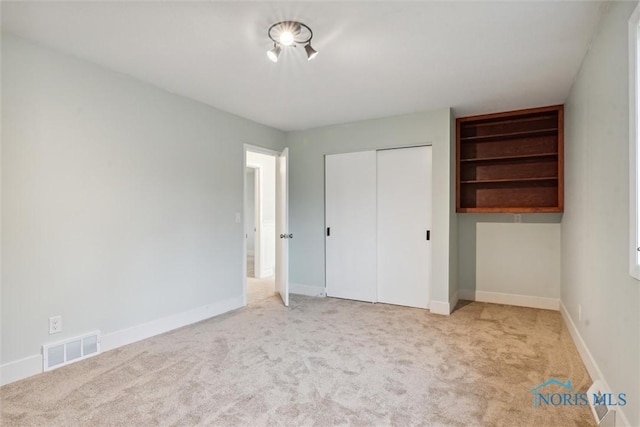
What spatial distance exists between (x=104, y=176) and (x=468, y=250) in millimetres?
4271

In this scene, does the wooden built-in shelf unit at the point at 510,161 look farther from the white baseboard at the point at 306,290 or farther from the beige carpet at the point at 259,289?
the beige carpet at the point at 259,289

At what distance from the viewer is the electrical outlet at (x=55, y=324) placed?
258 cm

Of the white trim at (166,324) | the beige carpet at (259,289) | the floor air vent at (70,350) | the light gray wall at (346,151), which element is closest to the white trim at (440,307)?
the light gray wall at (346,151)

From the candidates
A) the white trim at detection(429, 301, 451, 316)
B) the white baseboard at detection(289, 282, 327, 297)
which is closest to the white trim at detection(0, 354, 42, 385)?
the white baseboard at detection(289, 282, 327, 297)

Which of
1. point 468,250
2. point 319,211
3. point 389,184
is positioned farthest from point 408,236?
point 319,211

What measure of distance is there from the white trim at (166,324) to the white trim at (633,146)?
3.56 metres

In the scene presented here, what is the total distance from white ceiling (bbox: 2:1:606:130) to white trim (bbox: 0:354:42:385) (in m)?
2.24

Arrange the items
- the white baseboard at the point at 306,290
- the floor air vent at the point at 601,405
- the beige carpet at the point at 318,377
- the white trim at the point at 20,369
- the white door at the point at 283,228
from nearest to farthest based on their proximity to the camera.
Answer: the floor air vent at the point at 601,405 → the beige carpet at the point at 318,377 → the white trim at the point at 20,369 → the white door at the point at 283,228 → the white baseboard at the point at 306,290

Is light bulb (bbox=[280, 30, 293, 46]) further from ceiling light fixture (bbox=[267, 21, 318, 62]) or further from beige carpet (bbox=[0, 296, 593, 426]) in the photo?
beige carpet (bbox=[0, 296, 593, 426])

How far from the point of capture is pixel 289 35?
226 cm

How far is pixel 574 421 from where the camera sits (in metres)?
1.95

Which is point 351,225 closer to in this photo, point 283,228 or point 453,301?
point 283,228

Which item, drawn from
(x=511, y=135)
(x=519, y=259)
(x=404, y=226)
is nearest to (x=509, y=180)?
(x=511, y=135)

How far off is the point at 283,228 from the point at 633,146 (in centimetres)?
347
